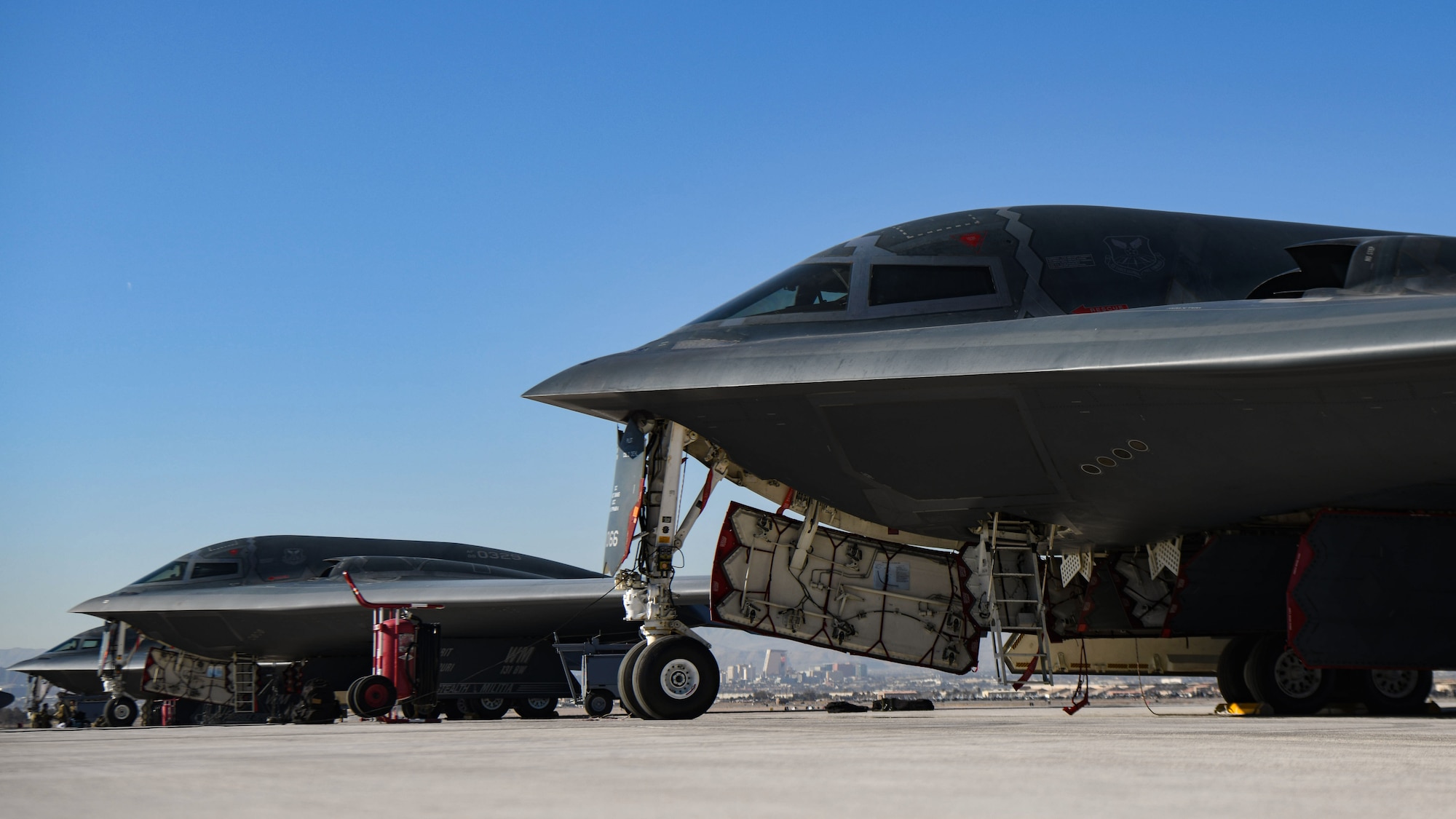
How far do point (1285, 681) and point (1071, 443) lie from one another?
4.04 m

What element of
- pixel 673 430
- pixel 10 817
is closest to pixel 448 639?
pixel 673 430

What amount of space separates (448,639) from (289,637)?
9.72 feet

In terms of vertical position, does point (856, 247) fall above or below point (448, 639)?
above

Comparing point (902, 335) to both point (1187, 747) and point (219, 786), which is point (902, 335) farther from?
point (219, 786)

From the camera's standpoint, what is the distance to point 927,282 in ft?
33.9

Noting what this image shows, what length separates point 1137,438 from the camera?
9211 mm

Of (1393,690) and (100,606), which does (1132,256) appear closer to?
(1393,690)

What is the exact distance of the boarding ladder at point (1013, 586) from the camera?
1040 centimetres

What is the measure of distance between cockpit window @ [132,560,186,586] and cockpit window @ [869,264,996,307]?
689 inches

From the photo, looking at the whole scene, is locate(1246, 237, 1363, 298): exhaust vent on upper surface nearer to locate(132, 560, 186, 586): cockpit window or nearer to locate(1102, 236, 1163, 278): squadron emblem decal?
locate(1102, 236, 1163, 278): squadron emblem decal

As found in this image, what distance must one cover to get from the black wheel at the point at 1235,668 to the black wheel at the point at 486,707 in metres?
13.5

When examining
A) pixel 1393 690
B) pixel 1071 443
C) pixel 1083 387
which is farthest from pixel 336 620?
pixel 1393 690

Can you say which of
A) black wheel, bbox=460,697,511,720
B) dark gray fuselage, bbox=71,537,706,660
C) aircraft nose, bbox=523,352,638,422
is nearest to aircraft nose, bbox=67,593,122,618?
dark gray fuselage, bbox=71,537,706,660

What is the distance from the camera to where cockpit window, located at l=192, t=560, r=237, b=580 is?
22.7 metres
